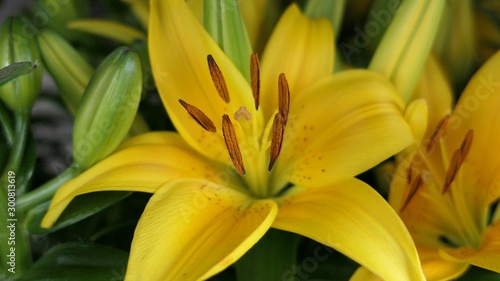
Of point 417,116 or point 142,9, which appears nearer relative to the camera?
point 417,116

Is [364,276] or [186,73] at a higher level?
[186,73]

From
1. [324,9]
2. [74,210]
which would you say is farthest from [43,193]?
[324,9]

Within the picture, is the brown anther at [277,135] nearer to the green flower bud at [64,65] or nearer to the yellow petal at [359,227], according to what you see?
the yellow petal at [359,227]

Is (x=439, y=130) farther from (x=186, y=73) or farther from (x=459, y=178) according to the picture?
(x=186, y=73)

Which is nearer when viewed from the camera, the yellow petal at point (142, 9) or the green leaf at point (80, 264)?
the green leaf at point (80, 264)

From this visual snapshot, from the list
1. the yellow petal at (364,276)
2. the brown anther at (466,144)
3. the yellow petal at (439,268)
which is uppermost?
the brown anther at (466,144)

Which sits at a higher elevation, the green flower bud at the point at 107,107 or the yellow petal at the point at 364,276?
the green flower bud at the point at 107,107

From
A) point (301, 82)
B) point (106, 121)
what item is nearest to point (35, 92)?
point (106, 121)

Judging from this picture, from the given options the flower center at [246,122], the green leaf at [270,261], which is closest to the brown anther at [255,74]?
the flower center at [246,122]
